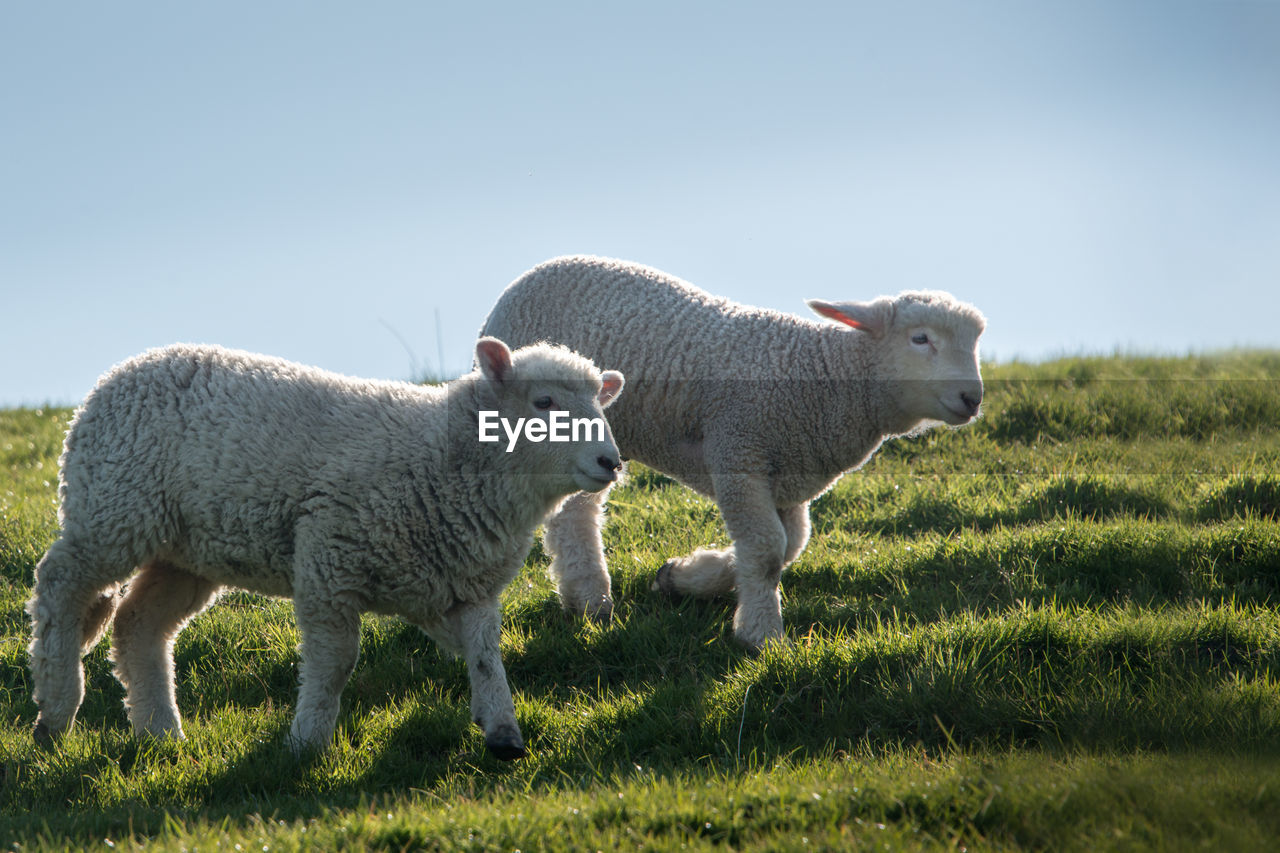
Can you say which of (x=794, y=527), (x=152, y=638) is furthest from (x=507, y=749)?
(x=794, y=527)

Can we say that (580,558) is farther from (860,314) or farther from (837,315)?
(860,314)

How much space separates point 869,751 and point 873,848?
1.13 meters

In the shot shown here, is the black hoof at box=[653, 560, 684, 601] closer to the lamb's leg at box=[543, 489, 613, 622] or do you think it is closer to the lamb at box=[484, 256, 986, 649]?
the lamb at box=[484, 256, 986, 649]

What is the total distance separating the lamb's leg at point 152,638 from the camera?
5.39 metres

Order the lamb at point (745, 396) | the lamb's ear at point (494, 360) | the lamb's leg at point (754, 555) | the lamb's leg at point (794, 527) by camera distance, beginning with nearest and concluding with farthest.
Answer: the lamb's ear at point (494, 360), the lamb's leg at point (754, 555), the lamb at point (745, 396), the lamb's leg at point (794, 527)

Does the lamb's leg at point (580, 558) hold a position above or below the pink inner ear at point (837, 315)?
below

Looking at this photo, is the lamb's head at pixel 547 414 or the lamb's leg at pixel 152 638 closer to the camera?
the lamb's head at pixel 547 414

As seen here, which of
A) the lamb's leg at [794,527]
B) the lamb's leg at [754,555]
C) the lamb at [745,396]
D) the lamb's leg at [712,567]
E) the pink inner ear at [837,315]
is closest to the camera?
the lamb's leg at [754,555]

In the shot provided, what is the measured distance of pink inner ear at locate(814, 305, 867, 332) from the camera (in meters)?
6.38

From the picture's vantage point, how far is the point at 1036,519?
295 inches

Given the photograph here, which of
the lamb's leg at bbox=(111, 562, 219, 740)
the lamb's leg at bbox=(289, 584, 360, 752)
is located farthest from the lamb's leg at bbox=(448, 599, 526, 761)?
the lamb's leg at bbox=(111, 562, 219, 740)

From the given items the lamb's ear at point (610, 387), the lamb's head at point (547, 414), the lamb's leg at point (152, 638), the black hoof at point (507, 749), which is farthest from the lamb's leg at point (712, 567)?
the lamb's leg at point (152, 638)

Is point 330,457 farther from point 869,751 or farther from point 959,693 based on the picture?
point 959,693

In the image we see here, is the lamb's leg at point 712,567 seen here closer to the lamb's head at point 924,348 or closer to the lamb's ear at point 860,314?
the lamb's head at point 924,348
